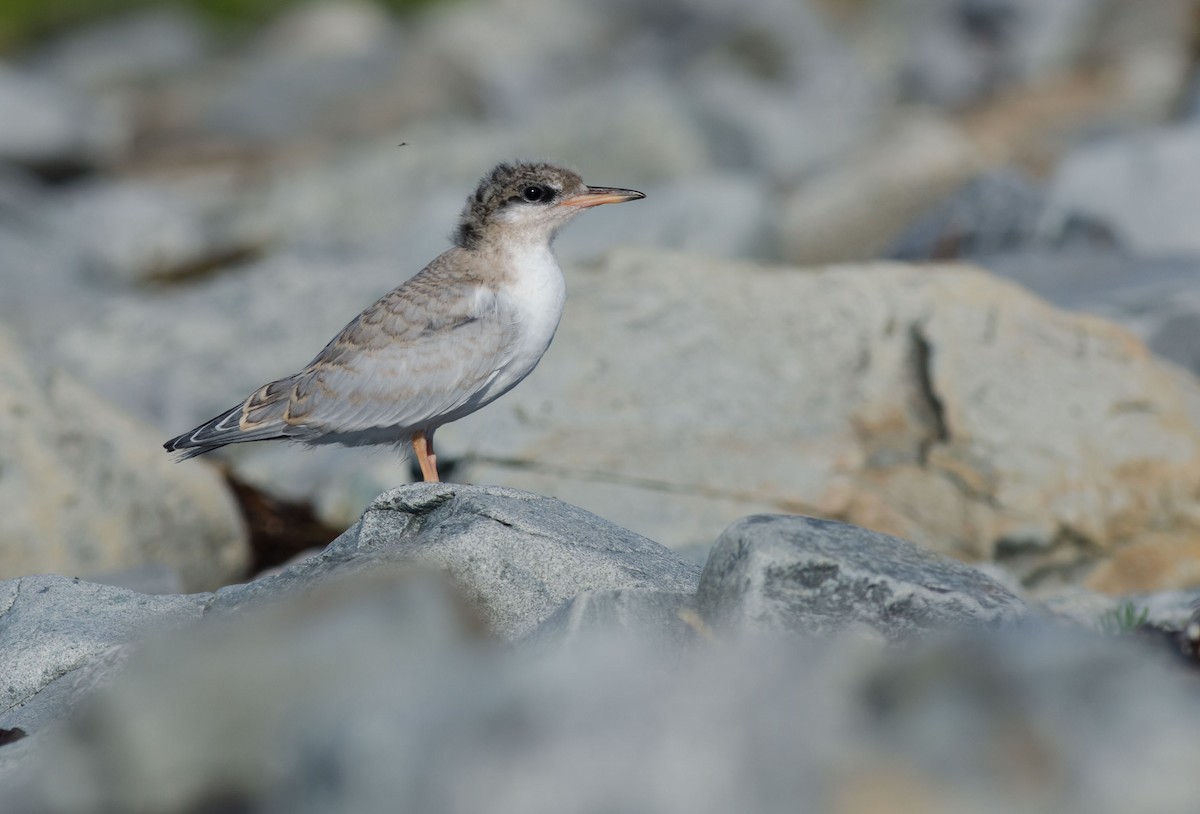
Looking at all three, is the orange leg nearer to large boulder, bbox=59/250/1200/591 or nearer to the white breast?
the white breast

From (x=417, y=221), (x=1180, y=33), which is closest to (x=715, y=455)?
(x=417, y=221)

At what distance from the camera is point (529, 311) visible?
688 cm

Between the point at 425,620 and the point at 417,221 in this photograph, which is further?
the point at 417,221

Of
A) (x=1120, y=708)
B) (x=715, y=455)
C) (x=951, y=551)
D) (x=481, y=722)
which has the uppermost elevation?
(x=481, y=722)

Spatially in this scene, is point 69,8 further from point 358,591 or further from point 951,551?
point 358,591

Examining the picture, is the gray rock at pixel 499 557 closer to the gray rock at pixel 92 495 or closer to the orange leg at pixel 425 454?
the orange leg at pixel 425 454

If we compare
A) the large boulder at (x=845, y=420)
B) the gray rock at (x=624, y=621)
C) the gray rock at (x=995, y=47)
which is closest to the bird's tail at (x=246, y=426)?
the large boulder at (x=845, y=420)

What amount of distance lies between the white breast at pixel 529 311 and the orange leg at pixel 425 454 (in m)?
0.43

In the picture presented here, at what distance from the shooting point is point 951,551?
812 centimetres

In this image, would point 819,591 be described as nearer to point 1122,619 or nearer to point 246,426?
point 1122,619

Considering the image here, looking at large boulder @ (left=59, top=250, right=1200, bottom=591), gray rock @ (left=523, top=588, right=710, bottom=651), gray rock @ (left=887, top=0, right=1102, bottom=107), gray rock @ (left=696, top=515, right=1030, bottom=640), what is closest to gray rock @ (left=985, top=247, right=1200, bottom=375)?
large boulder @ (left=59, top=250, right=1200, bottom=591)

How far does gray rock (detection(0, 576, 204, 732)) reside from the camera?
16.4 feet

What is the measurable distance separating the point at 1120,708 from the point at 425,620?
164 cm

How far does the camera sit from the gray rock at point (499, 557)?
199 inches
